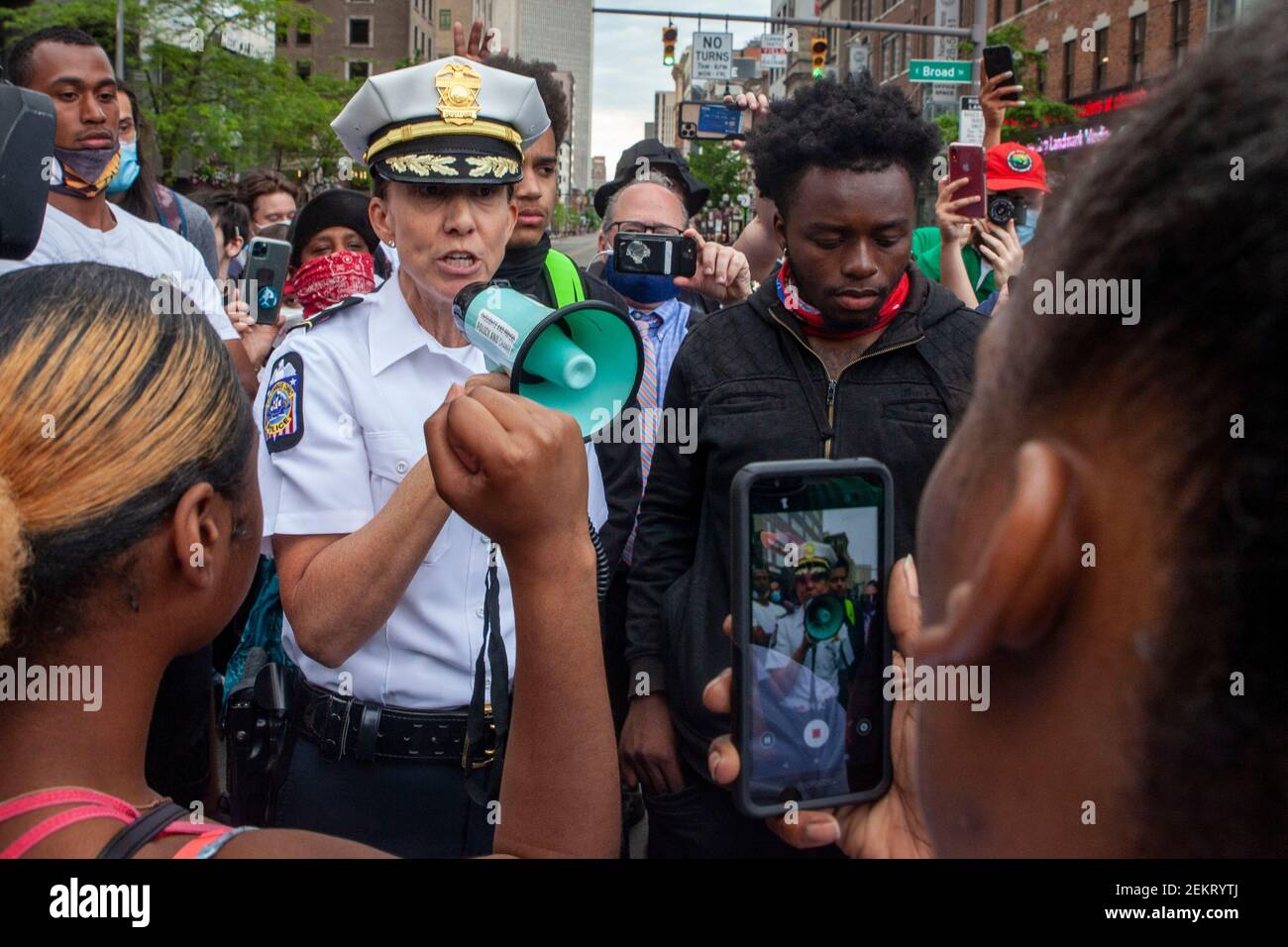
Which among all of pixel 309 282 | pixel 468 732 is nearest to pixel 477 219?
pixel 468 732

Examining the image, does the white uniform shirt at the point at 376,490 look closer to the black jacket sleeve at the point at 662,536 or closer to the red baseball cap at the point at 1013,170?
the black jacket sleeve at the point at 662,536

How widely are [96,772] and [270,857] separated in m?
0.31

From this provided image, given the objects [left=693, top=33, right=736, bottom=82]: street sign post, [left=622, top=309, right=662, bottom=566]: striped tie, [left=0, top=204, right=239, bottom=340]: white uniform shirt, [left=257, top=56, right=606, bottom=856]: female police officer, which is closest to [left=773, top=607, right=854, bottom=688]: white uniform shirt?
[left=257, top=56, right=606, bottom=856]: female police officer

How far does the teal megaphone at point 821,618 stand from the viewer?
1.78 metres

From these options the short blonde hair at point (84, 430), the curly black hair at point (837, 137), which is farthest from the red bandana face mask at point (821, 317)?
the short blonde hair at point (84, 430)

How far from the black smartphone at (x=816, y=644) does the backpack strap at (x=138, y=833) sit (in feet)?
2.54

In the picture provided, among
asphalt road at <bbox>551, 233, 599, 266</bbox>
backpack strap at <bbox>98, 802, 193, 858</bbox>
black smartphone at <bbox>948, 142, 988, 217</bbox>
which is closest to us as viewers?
backpack strap at <bbox>98, 802, 193, 858</bbox>

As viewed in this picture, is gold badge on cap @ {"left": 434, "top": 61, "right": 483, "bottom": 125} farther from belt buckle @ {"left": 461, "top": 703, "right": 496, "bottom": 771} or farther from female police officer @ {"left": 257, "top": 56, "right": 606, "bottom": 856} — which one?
belt buckle @ {"left": 461, "top": 703, "right": 496, "bottom": 771}

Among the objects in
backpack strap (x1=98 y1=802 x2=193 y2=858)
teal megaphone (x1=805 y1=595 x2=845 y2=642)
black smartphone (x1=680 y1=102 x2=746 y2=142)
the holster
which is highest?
black smartphone (x1=680 y1=102 x2=746 y2=142)

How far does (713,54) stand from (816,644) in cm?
3092

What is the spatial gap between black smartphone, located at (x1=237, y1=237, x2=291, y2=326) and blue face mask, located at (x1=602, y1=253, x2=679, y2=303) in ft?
4.08

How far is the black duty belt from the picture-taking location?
2246 mm
